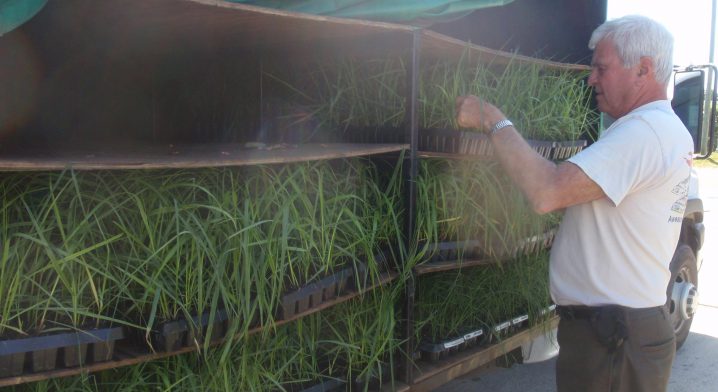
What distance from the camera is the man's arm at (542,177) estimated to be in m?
2.02

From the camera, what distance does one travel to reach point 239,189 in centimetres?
202

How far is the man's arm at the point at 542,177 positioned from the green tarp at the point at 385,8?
23.1 inches

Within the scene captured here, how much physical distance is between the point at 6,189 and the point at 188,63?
5.11ft

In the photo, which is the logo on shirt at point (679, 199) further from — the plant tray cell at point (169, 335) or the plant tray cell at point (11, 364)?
the plant tray cell at point (11, 364)

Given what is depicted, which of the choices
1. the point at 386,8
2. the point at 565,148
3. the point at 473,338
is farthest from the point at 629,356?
the point at 386,8

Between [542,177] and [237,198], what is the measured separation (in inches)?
37.3

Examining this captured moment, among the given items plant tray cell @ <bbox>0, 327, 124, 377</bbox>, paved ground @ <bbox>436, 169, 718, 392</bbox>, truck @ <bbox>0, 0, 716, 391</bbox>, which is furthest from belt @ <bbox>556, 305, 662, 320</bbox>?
plant tray cell @ <bbox>0, 327, 124, 377</bbox>

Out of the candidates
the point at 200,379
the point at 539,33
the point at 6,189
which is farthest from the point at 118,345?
the point at 539,33

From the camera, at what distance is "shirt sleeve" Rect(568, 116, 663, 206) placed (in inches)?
78.8

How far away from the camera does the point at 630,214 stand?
2.10 m

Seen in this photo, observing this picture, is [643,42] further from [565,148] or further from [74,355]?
[74,355]

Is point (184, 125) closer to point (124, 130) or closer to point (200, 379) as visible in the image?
point (124, 130)

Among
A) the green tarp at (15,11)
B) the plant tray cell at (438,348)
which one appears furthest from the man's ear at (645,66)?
the green tarp at (15,11)

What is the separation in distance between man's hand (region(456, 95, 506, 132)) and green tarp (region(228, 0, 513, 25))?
1.18 ft
